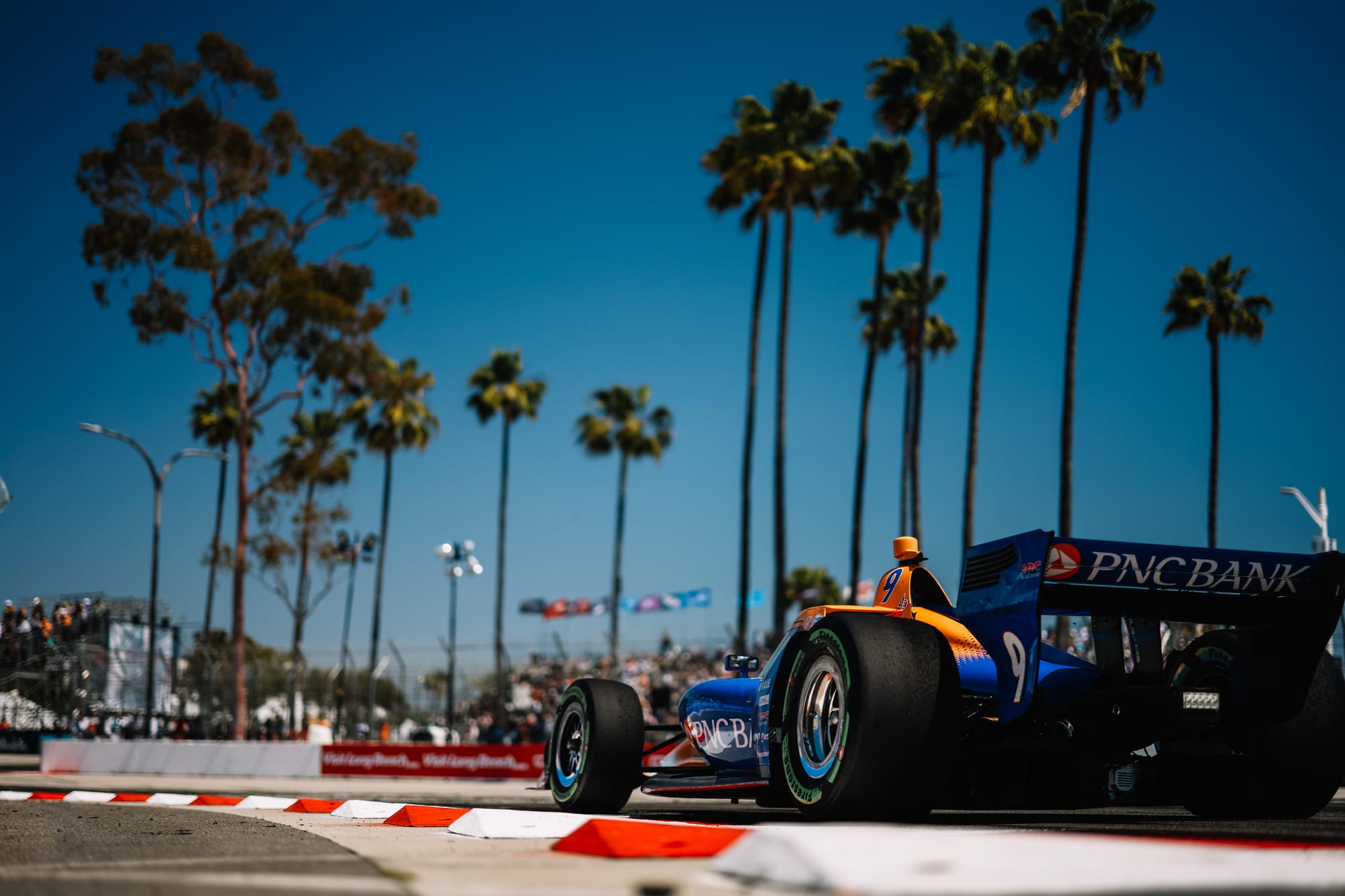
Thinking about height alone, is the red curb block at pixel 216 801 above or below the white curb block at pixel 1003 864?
below

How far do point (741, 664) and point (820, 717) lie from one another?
1.93 m

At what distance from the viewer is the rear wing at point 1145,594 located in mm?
5777

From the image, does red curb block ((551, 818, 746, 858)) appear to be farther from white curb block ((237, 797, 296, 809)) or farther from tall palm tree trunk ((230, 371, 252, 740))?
tall palm tree trunk ((230, 371, 252, 740))

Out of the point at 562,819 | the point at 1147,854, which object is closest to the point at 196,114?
the point at 562,819

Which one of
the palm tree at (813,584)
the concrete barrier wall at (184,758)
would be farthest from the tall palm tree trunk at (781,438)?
the palm tree at (813,584)

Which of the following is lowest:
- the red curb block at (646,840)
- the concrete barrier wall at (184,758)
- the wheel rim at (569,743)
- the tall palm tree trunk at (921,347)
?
the concrete barrier wall at (184,758)

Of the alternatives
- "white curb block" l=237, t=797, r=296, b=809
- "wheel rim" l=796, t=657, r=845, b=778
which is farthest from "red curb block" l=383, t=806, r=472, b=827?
"white curb block" l=237, t=797, r=296, b=809

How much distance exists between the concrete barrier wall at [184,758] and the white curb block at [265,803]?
16882mm

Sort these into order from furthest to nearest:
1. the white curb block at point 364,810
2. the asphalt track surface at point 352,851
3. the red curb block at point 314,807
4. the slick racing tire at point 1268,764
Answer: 1. the red curb block at point 314,807
2. the white curb block at point 364,810
3. the slick racing tire at point 1268,764
4. the asphalt track surface at point 352,851

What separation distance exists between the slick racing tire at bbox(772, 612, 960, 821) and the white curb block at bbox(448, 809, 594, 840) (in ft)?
3.67

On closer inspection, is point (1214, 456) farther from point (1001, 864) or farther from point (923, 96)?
point (1001, 864)

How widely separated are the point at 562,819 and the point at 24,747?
36172 mm

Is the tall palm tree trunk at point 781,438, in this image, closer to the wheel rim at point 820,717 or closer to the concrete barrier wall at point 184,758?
the concrete barrier wall at point 184,758

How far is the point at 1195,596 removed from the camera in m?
6.44
